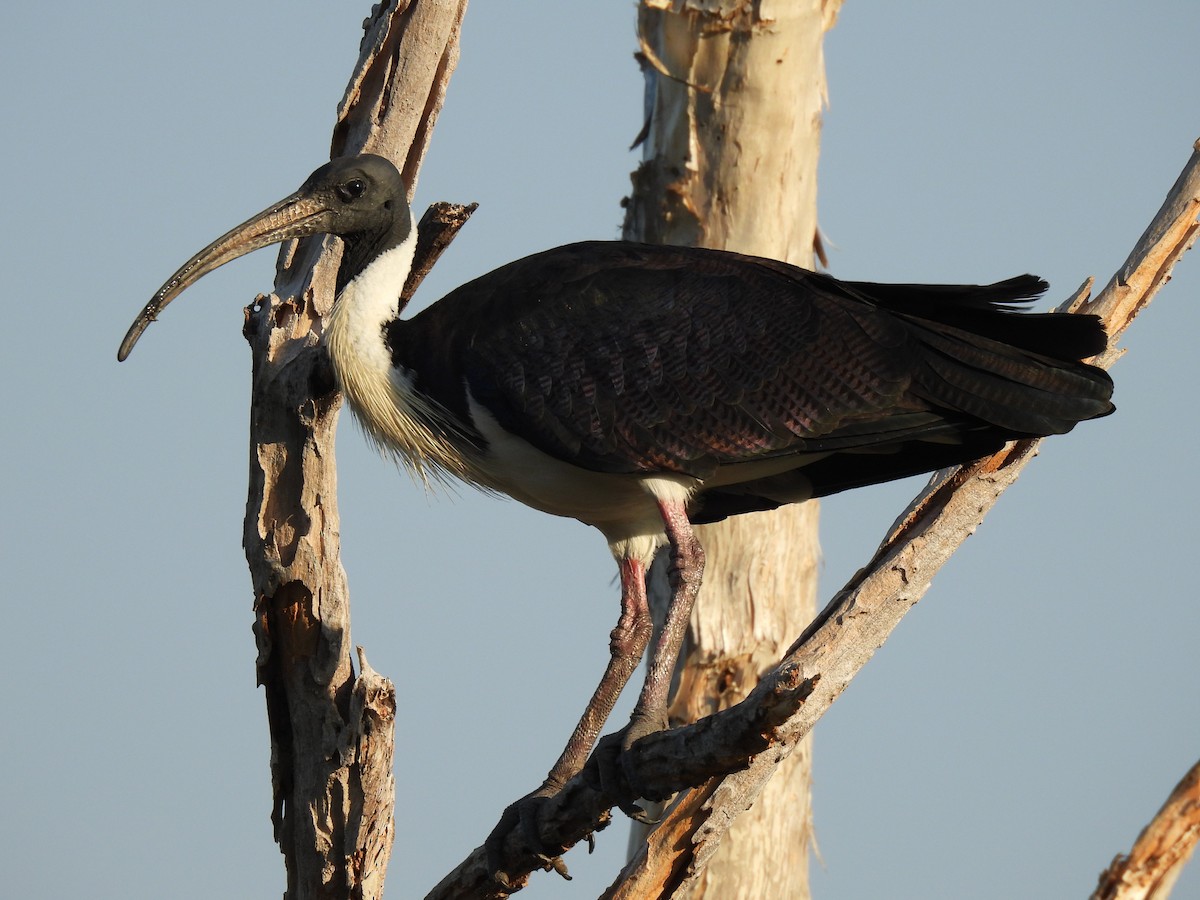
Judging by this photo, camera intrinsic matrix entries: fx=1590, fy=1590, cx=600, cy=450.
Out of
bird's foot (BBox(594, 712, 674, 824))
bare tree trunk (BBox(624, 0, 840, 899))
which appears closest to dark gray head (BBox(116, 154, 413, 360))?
bird's foot (BBox(594, 712, 674, 824))

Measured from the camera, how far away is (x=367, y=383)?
6.94 metres

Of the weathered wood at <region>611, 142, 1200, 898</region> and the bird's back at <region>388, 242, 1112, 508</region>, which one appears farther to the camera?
the bird's back at <region>388, 242, 1112, 508</region>

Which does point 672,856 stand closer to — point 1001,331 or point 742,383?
point 742,383

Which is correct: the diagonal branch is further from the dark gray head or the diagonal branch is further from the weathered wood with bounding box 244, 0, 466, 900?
the dark gray head

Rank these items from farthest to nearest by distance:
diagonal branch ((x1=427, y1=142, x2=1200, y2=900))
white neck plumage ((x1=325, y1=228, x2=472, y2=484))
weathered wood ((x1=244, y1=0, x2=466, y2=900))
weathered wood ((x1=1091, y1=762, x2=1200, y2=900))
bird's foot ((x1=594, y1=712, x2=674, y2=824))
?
1. white neck plumage ((x1=325, y1=228, x2=472, y2=484))
2. weathered wood ((x1=244, y1=0, x2=466, y2=900))
3. diagonal branch ((x1=427, y1=142, x2=1200, y2=900))
4. bird's foot ((x1=594, y1=712, x2=674, y2=824))
5. weathered wood ((x1=1091, y1=762, x2=1200, y2=900))

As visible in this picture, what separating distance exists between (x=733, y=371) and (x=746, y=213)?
4.38m

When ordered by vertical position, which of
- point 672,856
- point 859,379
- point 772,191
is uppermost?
point 772,191

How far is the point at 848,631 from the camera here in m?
6.48

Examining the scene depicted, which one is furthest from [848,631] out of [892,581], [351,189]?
[351,189]

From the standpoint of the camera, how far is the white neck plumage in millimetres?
6941

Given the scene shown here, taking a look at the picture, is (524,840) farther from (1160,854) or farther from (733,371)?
(1160,854)

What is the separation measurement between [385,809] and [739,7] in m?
6.39

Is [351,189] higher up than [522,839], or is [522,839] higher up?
[351,189]

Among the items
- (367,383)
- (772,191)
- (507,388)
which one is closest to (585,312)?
(507,388)
